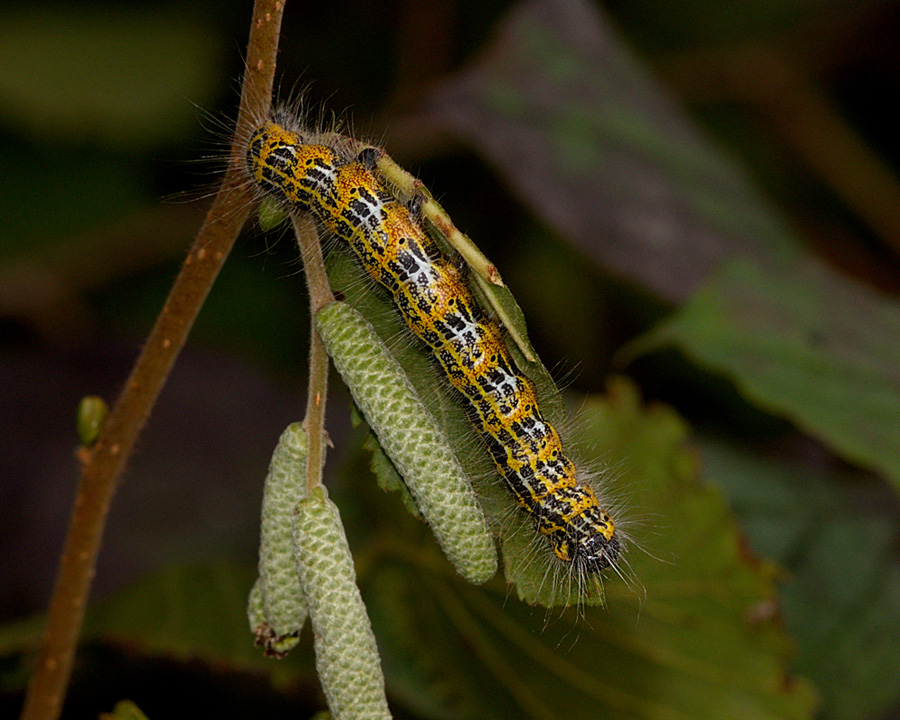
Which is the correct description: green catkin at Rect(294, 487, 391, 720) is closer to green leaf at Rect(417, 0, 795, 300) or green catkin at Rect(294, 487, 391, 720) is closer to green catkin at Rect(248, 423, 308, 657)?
green catkin at Rect(248, 423, 308, 657)

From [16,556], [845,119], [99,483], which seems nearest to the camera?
[99,483]

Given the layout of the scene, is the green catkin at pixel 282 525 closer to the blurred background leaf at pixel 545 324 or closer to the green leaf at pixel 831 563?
the blurred background leaf at pixel 545 324

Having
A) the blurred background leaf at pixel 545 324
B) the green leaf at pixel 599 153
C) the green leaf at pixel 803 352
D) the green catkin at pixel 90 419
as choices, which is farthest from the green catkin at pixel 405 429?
the green leaf at pixel 599 153

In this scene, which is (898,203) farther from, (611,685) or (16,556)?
(16,556)

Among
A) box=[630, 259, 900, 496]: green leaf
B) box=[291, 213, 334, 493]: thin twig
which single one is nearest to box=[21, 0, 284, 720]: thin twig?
box=[291, 213, 334, 493]: thin twig

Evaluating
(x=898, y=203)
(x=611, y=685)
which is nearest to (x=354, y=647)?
(x=611, y=685)

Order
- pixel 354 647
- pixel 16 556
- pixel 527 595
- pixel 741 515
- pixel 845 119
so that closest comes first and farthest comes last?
1. pixel 354 647
2. pixel 527 595
3. pixel 16 556
4. pixel 741 515
5. pixel 845 119

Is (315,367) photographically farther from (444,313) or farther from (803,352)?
(803,352)
